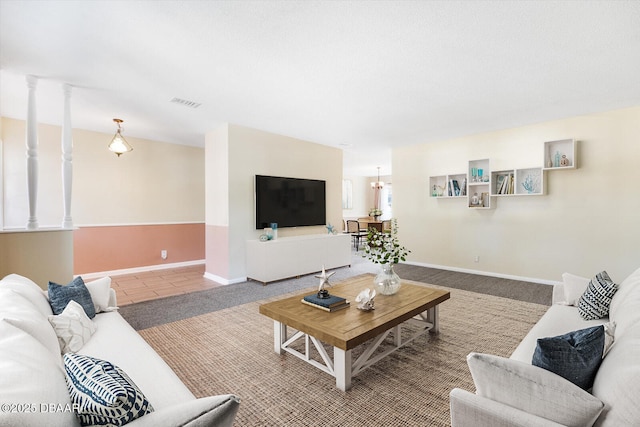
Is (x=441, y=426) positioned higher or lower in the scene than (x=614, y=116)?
lower

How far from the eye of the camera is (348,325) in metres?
2.02

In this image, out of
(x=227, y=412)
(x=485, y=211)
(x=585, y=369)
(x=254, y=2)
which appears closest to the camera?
(x=227, y=412)

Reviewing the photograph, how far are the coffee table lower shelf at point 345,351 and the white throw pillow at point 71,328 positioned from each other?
125 cm

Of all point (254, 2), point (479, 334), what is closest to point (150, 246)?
point (254, 2)

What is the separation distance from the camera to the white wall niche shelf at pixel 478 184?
520 centimetres

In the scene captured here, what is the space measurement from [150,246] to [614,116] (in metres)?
7.73

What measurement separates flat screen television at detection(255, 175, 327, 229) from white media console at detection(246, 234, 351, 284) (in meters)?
0.38

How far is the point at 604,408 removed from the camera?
0.96 metres

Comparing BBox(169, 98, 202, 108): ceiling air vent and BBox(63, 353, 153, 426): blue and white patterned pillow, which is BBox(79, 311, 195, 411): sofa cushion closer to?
BBox(63, 353, 153, 426): blue and white patterned pillow

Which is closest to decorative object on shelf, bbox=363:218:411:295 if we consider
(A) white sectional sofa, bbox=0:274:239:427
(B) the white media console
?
(A) white sectional sofa, bbox=0:274:239:427

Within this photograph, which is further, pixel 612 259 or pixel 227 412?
pixel 612 259

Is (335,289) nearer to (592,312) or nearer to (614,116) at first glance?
(592,312)

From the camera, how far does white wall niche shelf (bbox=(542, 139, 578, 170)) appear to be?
Answer: 14.1ft

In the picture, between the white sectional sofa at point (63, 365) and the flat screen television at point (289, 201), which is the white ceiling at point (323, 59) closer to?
the flat screen television at point (289, 201)
